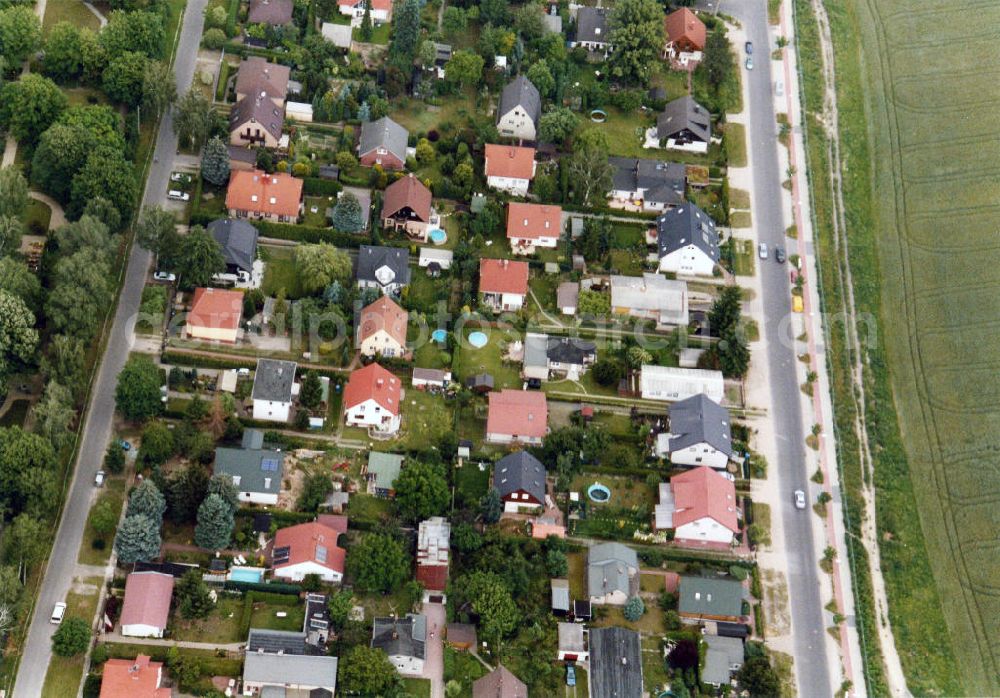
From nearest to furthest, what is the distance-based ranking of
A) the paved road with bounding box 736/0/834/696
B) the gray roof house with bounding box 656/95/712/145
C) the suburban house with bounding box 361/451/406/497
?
the paved road with bounding box 736/0/834/696 → the suburban house with bounding box 361/451/406/497 → the gray roof house with bounding box 656/95/712/145

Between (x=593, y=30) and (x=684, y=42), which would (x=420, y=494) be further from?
(x=684, y=42)

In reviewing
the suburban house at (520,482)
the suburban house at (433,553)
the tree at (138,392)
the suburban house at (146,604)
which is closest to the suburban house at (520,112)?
A: the suburban house at (520,482)

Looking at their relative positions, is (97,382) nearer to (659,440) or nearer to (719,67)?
(659,440)

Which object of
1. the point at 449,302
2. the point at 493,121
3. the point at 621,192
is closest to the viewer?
the point at 449,302

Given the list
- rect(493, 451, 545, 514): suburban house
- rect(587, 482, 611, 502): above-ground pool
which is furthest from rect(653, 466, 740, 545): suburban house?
rect(493, 451, 545, 514): suburban house

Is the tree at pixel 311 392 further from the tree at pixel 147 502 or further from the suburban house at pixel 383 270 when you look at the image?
the tree at pixel 147 502

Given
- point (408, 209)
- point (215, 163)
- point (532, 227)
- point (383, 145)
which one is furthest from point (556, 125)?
point (215, 163)

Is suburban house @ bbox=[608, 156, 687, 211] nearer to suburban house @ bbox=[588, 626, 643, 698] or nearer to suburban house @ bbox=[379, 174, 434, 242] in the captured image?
suburban house @ bbox=[379, 174, 434, 242]

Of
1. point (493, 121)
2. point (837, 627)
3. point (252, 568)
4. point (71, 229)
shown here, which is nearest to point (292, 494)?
point (252, 568)
